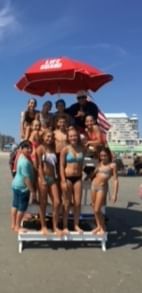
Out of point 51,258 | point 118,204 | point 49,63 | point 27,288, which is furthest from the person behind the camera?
point 118,204

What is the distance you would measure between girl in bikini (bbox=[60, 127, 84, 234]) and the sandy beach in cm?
55

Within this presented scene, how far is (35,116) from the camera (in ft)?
26.4

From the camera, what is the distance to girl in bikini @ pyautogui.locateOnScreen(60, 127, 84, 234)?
7141 millimetres

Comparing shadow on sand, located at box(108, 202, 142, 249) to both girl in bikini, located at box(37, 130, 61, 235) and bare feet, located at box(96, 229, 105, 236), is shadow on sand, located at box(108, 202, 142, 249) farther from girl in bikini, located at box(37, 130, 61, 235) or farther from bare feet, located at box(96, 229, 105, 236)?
girl in bikini, located at box(37, 130, 61, 235)

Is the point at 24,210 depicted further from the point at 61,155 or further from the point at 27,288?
the point at 27,288

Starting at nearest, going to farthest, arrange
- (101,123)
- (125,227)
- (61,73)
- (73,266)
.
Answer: (73,266) < (61,73) < (125,227) < (101,123)

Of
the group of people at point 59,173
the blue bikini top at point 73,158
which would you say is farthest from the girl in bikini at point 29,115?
the blue bikini top at point 73,158

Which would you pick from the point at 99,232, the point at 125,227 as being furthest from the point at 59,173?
the point at 125,227

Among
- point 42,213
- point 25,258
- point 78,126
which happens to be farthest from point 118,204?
point 25,258

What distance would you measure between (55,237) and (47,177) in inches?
37.0

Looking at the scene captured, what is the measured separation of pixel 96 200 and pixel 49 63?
279cm

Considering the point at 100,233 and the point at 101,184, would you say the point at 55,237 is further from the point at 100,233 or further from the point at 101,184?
the point at 101,184

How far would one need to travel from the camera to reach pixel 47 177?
7172 mm

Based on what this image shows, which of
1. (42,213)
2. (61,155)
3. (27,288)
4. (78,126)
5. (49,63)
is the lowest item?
(27,288)
